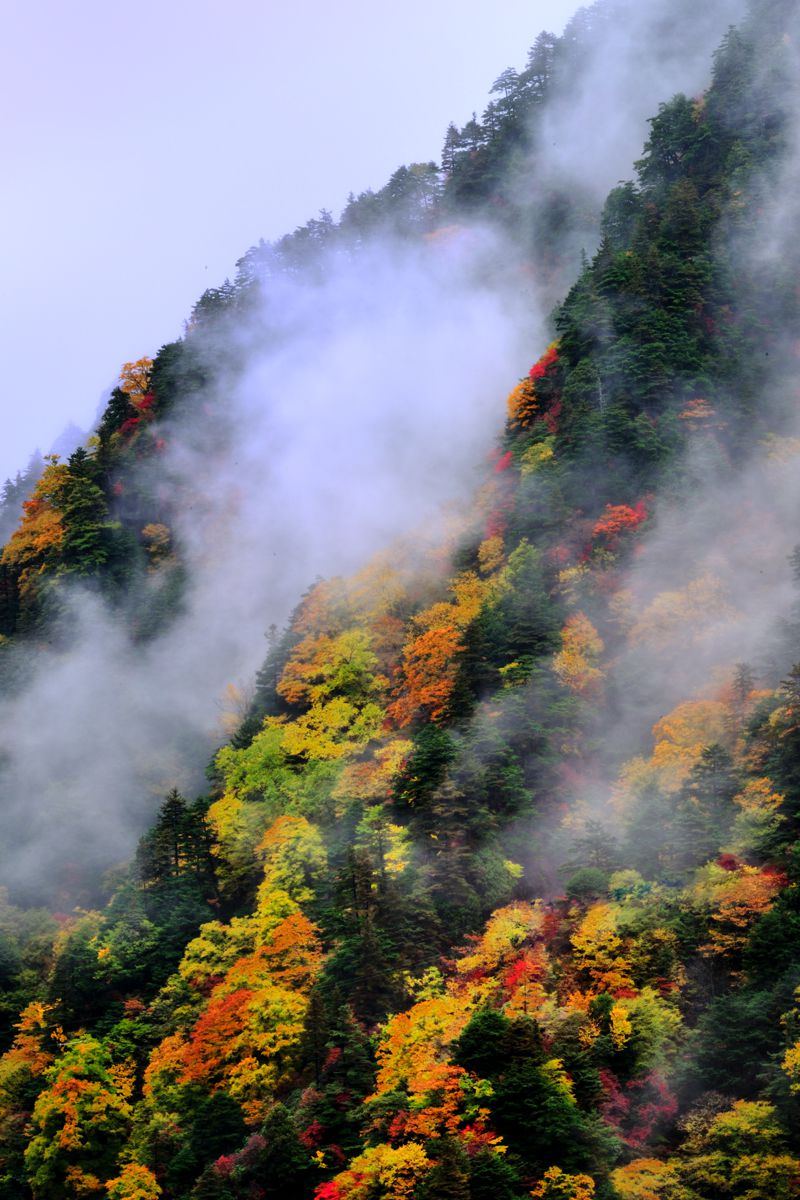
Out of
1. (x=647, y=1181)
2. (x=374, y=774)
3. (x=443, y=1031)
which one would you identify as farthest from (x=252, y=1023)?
(x=647, y=1181)

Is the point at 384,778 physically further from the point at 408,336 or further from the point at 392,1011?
the point at 408,336

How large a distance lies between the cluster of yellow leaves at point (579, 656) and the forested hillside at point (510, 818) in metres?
0.14

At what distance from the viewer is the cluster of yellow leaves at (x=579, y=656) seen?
6738 cm

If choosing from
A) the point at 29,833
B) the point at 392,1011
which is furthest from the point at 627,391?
the point at 29,833

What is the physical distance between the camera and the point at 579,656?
6800cm

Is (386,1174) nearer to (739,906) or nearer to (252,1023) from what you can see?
(252,1023)

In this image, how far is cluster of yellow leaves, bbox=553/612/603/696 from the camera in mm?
67375

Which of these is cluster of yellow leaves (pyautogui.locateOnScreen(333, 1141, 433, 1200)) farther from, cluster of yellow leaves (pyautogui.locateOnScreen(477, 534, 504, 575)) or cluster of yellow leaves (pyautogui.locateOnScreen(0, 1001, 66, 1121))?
cluster of yellow leaves (pyautogui.locateOnScreen(477, 534, 504, 575))

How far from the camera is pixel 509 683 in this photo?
68.1 m

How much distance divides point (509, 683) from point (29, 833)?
35194 mm

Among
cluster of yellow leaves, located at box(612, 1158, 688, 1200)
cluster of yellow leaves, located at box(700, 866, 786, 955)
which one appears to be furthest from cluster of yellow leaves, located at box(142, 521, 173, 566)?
cluster of yellow leaves, located at box(612, 1158, 688, 1200)

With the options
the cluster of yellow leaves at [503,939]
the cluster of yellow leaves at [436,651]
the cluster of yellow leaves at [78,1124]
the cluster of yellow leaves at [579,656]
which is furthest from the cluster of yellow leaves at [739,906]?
the cluster of yellow leaves at [78,1124]

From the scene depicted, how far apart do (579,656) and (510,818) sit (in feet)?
32.0

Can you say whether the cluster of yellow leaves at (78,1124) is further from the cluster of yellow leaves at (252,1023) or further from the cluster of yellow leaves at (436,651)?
the cluster of yellow leaves at (436,651)
